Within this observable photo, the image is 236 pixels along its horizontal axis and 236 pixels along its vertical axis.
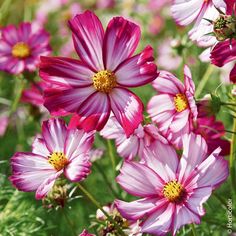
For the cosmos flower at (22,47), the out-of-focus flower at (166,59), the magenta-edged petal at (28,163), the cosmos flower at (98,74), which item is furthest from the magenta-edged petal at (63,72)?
the out-of-focus flower at (166,59)

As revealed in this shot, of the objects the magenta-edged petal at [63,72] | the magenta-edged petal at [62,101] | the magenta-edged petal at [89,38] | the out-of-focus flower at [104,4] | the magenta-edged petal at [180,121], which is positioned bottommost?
the magenta-edged petal at [180,121]

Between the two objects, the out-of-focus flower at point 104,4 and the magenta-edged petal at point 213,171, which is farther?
the out-of-focus flower at point 104,4

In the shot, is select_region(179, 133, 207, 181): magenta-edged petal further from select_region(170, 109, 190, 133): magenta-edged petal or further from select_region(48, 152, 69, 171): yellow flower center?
select_region(48, 152, 69, 171): yellow flower center

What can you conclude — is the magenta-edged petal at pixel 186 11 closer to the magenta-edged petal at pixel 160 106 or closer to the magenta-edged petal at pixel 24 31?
the magenta-edged petal at pixel 160 106

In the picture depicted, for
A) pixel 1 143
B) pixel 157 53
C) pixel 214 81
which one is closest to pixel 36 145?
pixel 1 143

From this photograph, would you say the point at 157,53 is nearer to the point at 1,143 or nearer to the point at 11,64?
the point at 1,143

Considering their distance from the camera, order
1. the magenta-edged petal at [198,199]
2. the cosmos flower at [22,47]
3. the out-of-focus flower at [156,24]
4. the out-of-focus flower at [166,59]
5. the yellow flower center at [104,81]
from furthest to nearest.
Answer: the out-of-focus flower at [156,24] < the out-of-focus flower at [166,59] < the cosmos flower at [22,47] < the yellow flower center at [104,81] < the magenta-edged petal at [198,199]

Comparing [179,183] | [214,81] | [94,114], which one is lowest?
[179,183]

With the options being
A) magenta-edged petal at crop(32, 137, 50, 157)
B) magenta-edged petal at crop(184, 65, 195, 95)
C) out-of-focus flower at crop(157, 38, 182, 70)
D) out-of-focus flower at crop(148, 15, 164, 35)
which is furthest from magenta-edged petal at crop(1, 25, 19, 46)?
out-of-focus flower at crop(148, 15, 164, 35)
